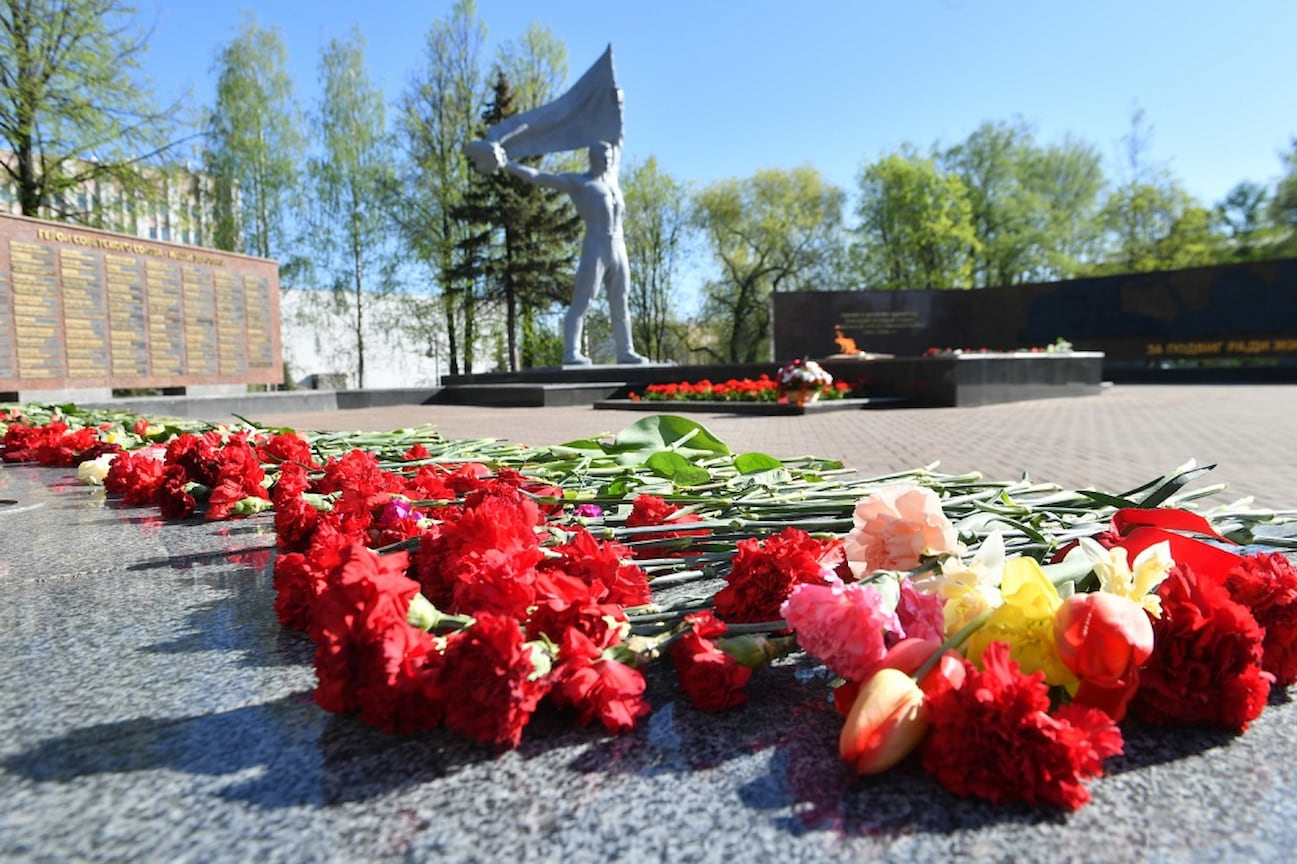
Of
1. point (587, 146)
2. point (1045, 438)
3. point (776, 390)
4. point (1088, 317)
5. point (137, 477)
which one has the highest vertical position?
point (587, 146)

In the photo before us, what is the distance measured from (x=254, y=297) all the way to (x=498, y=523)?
13.3m

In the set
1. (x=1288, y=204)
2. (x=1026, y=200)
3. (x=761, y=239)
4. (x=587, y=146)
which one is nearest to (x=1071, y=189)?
(x=1026, y=200)

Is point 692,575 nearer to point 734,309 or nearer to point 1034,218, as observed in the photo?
point 734,309

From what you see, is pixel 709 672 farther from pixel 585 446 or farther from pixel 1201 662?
pixel 585 446

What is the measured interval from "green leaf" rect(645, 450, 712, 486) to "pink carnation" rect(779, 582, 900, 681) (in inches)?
39.5

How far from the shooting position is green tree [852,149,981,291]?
31.7 m

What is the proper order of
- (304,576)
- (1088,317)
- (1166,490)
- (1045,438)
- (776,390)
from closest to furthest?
(304,576) < (1166,490) < (1045,438) < (776,390) < (1088,317)

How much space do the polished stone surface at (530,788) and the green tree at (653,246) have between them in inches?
1272

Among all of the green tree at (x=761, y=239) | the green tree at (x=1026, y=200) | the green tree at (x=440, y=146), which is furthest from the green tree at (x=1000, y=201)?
the green tree at (x=440, y=146)

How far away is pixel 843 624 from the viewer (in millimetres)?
778

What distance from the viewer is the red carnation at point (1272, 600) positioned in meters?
0.90

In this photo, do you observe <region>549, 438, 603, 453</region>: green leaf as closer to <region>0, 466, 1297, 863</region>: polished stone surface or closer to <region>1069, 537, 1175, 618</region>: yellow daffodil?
<region>0, 466, 1297, 863</region>: polished stone surface

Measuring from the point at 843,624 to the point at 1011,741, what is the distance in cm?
18

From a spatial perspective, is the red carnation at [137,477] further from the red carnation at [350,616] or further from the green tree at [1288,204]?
the green tree at [1288,204]
